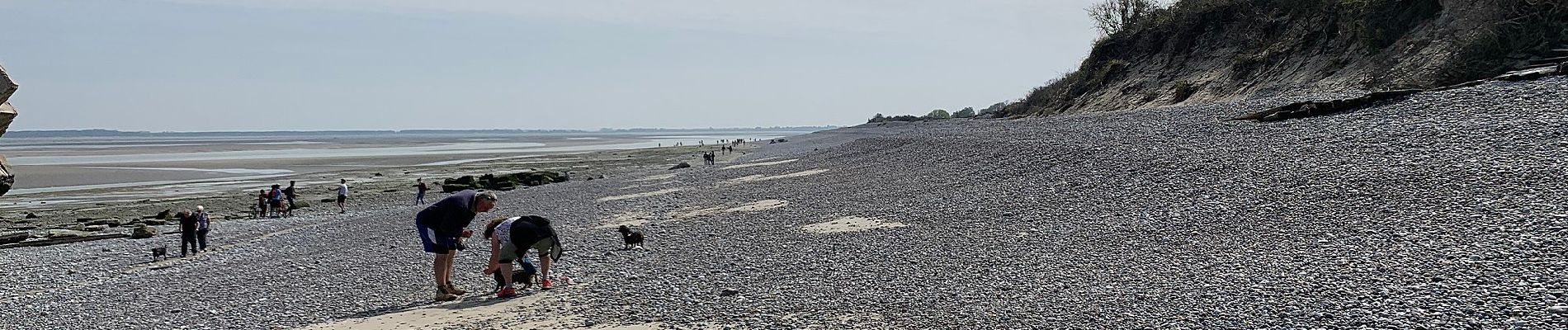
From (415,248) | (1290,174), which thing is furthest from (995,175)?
(415,248)

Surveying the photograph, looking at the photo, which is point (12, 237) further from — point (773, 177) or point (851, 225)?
point (851, 225)

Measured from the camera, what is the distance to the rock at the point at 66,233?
25984 mm

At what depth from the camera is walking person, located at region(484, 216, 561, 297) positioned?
11438 mm

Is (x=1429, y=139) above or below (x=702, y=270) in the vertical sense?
above

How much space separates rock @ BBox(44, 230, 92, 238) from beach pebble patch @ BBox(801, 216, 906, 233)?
20.2 metres

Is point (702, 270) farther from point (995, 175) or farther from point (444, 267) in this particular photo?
point (995, 175)

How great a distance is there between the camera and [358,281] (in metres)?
14.5

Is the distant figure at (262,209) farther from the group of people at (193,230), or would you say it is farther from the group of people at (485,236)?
the group of people at (485,236)

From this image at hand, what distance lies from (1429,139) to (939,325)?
1056 centimetres

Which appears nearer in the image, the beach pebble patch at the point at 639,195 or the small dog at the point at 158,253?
the small dog at the point at 158,253

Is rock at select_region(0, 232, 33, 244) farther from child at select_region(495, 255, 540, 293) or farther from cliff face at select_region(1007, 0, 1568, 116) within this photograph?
cliff face at select_region(1007, 0, 1568, 116)

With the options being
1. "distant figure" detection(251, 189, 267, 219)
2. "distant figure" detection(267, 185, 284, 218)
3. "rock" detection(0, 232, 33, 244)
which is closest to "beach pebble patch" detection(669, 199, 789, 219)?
"distant figure" detection(267, 185, 284, 218)

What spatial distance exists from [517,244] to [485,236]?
15.5 inches

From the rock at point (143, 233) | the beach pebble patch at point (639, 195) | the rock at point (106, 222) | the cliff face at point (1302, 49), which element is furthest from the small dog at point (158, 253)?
the cliff face at point (1302, 49)
